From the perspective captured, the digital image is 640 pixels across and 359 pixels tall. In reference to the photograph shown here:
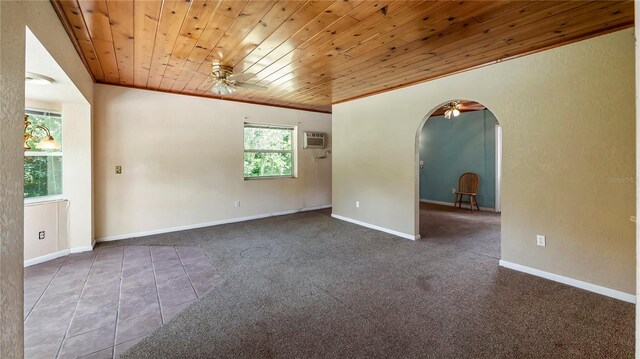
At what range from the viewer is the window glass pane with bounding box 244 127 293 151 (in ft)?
19.1

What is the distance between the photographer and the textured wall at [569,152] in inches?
97.4

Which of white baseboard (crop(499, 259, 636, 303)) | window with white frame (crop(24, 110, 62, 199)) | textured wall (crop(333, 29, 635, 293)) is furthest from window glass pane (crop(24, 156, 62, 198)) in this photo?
white baseboard (crop(499, 259, 636, 303))

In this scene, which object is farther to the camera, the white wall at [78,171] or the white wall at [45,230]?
the white wall at [78,171]

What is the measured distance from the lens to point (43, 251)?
349 cm

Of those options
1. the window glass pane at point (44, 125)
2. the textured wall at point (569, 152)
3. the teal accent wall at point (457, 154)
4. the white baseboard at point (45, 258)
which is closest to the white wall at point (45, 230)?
the white baseboard at point (45, 258)

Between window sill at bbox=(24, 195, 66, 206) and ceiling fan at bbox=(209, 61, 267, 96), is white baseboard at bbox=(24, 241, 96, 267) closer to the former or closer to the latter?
window sill at bbox=(24, 195, 66, 206)

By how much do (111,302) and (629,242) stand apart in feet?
15.2

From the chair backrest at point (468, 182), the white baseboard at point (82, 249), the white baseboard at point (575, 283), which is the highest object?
the chair backrest at point (468, 182)

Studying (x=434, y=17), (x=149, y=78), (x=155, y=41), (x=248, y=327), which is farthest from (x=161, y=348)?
(x=149, y=78)

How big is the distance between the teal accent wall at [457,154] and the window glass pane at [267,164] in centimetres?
411

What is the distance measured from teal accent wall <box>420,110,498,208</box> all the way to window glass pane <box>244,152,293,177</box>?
13.5 feet

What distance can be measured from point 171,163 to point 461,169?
671cm

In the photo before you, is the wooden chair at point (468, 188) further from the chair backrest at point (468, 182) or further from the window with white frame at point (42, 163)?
the window with white frame at point (42, 163)

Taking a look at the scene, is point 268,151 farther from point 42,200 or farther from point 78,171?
point 42,200
